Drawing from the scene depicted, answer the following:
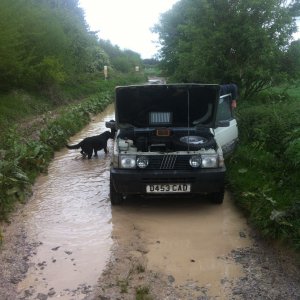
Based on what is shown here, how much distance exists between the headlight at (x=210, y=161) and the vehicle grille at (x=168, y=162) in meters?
0.26

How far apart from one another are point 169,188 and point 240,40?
9.03m

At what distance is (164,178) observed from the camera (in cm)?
643

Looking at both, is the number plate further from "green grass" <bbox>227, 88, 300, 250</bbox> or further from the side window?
the side window

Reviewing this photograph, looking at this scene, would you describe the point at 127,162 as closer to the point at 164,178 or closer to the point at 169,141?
the point at 164,178

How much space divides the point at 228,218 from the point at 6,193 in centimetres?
387

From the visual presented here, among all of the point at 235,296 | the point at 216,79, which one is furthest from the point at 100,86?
the point at 235,296

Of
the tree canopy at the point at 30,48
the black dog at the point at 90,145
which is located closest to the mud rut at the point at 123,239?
the black dog at the point at 90,145

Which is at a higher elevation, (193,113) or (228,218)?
(193,113)

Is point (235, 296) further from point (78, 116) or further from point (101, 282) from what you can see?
point (78, 116)

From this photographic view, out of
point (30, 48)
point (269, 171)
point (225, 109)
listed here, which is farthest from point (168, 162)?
point (30, 48)

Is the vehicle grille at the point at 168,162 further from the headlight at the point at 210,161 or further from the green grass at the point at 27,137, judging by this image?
the green grass at the point at 27,137

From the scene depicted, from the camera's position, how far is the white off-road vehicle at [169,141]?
645 centimetres

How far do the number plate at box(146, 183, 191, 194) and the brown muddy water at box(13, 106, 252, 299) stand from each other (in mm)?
501

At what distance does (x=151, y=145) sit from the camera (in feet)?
23.8
